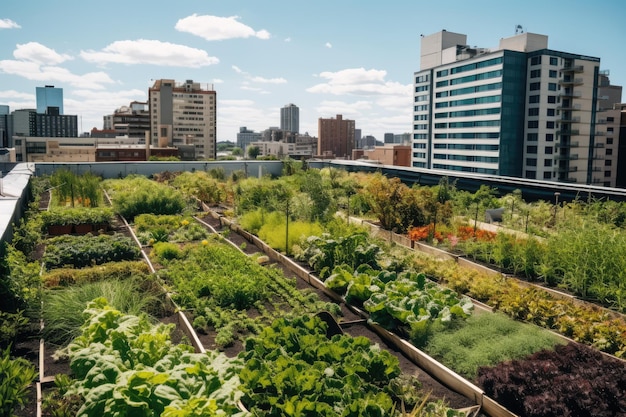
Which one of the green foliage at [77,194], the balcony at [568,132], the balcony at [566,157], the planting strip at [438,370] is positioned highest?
the balcony at [568,132]

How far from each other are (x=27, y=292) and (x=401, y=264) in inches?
222

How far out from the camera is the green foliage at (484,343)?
5.19 meters

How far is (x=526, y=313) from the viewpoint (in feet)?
21.5

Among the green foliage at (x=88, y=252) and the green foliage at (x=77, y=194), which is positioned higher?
the green foliage at (x=77, y=194)

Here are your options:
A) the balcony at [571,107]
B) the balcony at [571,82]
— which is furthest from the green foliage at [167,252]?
the balcony at [571,82]

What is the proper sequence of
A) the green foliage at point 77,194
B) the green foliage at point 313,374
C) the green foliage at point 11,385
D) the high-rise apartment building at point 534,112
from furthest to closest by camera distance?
the high-rise apartment building at point 534,112 → the green foliage at point 77,194 → the green foliage at point 313,374 → the green foliage at point 11,385

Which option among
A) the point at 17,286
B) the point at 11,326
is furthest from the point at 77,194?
the point at 11,326

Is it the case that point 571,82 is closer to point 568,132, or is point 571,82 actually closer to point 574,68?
point 574,68

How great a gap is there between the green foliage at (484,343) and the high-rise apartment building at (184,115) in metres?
108

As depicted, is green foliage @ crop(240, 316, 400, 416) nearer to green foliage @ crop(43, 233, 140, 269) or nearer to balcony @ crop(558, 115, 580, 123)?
green foliage @ crop(43, 233, 140, 269)

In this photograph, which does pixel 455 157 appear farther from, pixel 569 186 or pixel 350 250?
pixel 350 250

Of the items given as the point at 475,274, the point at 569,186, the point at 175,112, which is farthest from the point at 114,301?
the point at 175,112

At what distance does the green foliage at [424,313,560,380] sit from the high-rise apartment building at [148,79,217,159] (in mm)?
107957

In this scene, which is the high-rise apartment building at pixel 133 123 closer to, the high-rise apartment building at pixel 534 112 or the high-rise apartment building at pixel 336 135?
the high-rise apartment building at pixel 336 135
